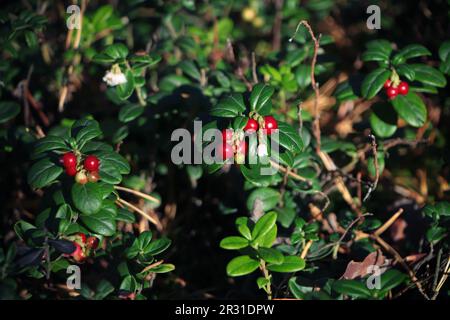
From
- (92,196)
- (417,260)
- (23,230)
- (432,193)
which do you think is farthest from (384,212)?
(23,230)

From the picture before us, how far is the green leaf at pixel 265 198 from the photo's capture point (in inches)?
98.2

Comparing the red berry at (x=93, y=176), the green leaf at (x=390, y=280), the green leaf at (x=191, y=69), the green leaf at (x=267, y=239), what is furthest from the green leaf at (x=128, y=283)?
the green leaf at (x=191, y=69)

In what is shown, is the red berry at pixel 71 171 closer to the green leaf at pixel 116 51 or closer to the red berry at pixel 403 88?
the green leaf at pixel 116 51

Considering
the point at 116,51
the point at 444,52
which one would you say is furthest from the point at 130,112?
the point at 444,52

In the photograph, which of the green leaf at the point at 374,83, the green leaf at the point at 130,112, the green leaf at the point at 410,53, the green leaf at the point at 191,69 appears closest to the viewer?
the green leaf at the point at 374,83

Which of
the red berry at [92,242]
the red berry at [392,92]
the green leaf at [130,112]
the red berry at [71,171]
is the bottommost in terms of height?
the red berry at [92,242]

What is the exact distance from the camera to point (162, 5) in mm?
3326

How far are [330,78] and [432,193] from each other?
4.12 feet

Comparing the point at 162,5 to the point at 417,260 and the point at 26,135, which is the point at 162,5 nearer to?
the point at 26,135

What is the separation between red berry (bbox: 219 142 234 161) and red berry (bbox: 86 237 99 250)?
29.3 inches

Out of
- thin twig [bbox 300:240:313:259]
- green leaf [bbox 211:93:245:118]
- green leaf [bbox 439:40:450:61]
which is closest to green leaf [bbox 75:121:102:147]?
green leaf [bbox 211:93:245:118]

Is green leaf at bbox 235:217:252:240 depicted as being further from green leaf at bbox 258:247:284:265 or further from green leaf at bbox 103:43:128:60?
green leaf at bbox 103:43:128:60

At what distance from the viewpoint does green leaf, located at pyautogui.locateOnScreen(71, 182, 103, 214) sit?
2.06 m

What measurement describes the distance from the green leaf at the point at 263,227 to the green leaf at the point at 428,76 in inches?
42.9
